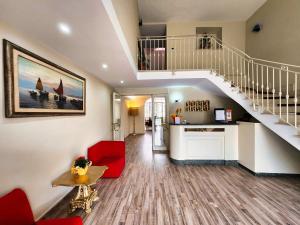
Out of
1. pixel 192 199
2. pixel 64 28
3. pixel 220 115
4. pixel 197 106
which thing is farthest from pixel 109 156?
pixel 220 115

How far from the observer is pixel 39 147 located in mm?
2338

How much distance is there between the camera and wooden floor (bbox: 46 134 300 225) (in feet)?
7.84

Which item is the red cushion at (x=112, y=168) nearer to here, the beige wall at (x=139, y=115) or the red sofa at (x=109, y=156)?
the red sofa at (x=109, y=156)

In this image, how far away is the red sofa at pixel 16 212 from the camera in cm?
154

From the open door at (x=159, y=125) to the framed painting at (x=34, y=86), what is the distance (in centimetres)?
374

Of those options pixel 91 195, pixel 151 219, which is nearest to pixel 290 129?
pixel 151 219

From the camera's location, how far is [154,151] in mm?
6449

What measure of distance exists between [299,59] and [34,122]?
5.77 m

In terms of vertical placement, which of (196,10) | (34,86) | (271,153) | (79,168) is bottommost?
(271,153)

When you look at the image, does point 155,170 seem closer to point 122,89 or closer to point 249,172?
point 249,172

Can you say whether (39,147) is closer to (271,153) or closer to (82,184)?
(82,184)

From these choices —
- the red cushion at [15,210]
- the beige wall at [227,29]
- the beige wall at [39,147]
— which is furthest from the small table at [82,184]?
the beige wall at [227,29]

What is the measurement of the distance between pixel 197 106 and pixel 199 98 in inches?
12.5

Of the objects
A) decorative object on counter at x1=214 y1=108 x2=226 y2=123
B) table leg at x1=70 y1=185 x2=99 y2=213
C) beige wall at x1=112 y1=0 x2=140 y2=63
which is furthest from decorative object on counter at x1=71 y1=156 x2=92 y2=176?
decorative object on counter at x1=214 y1=108 x2=226 y2=123
